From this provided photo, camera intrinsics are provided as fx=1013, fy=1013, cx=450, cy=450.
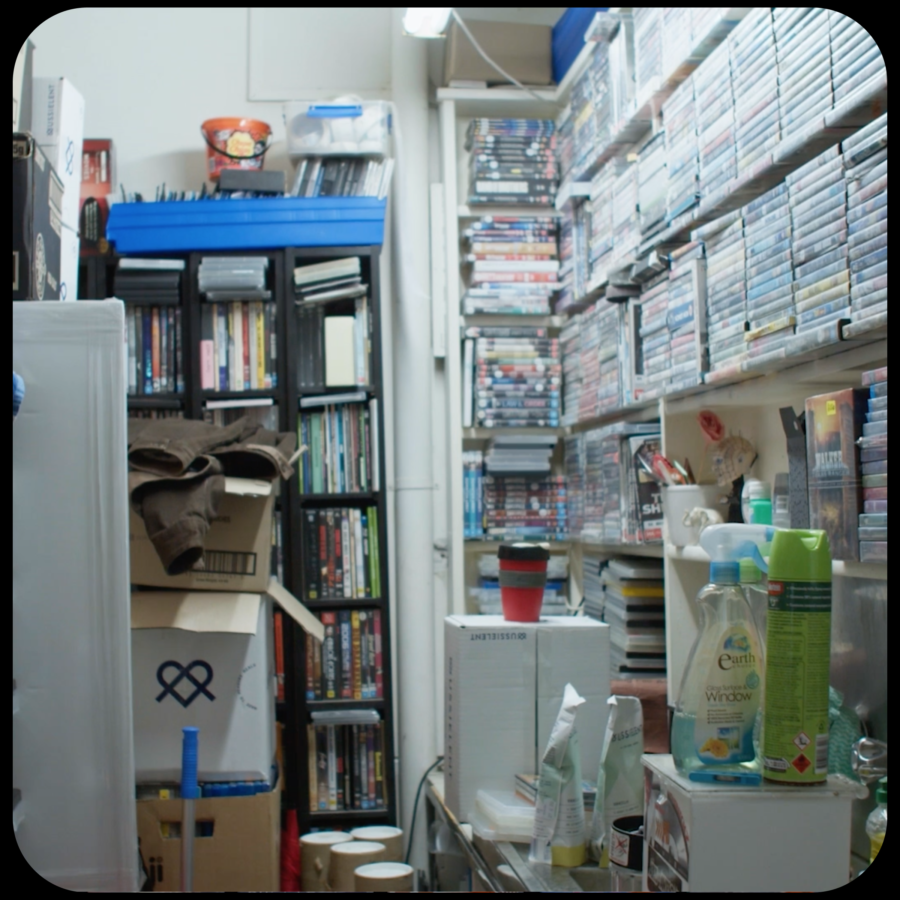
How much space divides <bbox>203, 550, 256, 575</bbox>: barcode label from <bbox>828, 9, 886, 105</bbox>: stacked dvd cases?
1665 millimetres

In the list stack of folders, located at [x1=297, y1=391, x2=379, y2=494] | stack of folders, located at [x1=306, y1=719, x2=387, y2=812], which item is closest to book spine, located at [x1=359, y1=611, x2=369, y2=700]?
stack of folders, located at [x1=306, y1=719, x2=387, y2=812]

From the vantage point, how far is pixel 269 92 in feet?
12.0

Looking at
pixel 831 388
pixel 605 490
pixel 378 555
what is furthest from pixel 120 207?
pixel 831 388

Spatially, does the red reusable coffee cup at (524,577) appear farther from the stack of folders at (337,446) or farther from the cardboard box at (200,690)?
the stack of folders at (337,446)

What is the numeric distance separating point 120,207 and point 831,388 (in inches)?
89.5

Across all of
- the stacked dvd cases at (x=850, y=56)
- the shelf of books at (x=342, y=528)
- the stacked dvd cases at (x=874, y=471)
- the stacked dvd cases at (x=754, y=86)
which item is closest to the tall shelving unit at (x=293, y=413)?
the shelf of books at (x=342, y=528)

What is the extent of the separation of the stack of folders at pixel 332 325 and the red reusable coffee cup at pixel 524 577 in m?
1.27

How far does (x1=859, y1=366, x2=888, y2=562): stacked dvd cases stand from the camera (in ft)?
4.57

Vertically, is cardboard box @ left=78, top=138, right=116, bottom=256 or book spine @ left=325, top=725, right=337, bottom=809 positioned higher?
cardboard box @ left=78, top=138, right=116, bottom=256

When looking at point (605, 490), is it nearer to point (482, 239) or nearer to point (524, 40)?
point (482, 239)

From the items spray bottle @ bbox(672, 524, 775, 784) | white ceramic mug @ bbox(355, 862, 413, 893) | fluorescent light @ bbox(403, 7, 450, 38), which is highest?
fluorescent light @ bbox(403, 7, 450, 38)

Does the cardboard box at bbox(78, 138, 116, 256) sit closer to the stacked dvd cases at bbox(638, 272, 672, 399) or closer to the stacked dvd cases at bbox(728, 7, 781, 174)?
the stacked dvd cases at bbox(638, 272, 672, 399)
